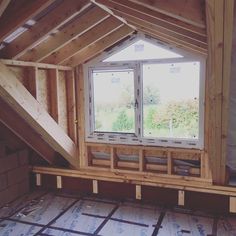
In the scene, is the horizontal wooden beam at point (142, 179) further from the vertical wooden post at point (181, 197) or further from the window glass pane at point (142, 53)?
the window glass pane at point (142, 53)

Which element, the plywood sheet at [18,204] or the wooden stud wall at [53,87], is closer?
the wooden stud wall at [53,87]

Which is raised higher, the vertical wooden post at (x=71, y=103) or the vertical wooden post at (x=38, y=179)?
the vertical wooden post at (x=71, y=103)

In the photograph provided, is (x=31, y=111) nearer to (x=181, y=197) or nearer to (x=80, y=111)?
(x=80, y=111)

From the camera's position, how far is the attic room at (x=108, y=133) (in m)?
3.22

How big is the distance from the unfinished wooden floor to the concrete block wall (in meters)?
0.15

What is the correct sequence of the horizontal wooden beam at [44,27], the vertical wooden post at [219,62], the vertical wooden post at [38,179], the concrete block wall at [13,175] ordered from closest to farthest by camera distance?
the vertical wooden post at [219,62] < the horizontal wooden beam at [44,27] < the concrete block wall at [13,175] < the vertical wooden post at [38,179]

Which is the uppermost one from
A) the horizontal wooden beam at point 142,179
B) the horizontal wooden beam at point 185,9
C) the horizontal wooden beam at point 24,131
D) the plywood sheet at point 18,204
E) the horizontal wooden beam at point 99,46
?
the horizontal wooden beam at point 99,46

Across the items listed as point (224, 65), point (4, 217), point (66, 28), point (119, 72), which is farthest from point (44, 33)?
point (4, 217)

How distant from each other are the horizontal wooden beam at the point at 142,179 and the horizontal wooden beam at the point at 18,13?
2482mm

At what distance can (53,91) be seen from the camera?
12.9ft

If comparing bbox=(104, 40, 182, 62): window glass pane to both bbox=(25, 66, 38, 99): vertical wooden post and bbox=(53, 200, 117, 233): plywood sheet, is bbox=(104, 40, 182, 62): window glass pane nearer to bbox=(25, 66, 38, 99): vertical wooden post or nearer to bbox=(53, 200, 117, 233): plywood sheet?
bbox=(25, 66, 38, 99): vertical wooden post

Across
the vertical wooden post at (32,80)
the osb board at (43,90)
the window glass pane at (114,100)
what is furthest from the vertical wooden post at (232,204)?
the vertical wooden post at (32,80)

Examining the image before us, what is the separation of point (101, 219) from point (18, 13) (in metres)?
2.64

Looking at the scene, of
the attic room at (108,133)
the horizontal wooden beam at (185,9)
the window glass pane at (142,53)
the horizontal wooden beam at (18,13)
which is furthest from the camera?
the window glass pane at (142,53)
